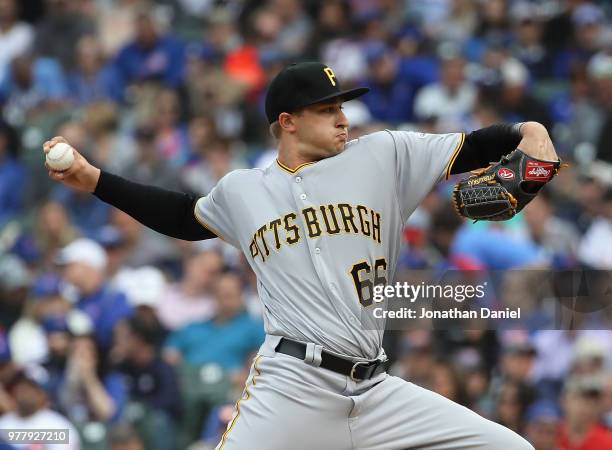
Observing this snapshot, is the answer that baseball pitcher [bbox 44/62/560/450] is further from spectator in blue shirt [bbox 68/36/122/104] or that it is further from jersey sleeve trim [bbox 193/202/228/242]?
spectator in blue shirt [bbox 68/36/122/104]

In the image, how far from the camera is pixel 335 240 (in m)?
4.09

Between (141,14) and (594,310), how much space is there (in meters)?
7.75

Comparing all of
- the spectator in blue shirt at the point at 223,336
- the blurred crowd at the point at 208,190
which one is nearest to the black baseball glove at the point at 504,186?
the blurred crowd at the point at 208,190

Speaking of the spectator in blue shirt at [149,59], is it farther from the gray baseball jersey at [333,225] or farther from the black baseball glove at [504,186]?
the black baseball glove at [504,186]

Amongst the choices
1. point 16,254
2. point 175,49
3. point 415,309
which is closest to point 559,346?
point 415,309

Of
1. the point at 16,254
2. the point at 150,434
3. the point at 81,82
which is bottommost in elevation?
the point at 150,434

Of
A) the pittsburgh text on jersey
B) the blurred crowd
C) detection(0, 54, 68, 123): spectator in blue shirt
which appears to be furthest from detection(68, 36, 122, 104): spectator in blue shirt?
the pittsburgh text on jersey

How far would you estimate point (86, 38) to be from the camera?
11914 mm

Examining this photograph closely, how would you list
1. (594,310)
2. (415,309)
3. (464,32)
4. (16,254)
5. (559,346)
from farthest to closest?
(464,32), (16,254), (559,346), (594,310), (415,309)

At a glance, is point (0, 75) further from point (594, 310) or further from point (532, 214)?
point (594, 310)

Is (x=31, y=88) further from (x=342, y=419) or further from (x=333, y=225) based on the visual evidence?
(x=342, y=419)

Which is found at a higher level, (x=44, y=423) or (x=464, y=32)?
(x=464, y=32)

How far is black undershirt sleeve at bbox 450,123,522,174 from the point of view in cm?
403

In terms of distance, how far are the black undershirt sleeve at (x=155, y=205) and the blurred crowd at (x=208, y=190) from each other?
1628mm
